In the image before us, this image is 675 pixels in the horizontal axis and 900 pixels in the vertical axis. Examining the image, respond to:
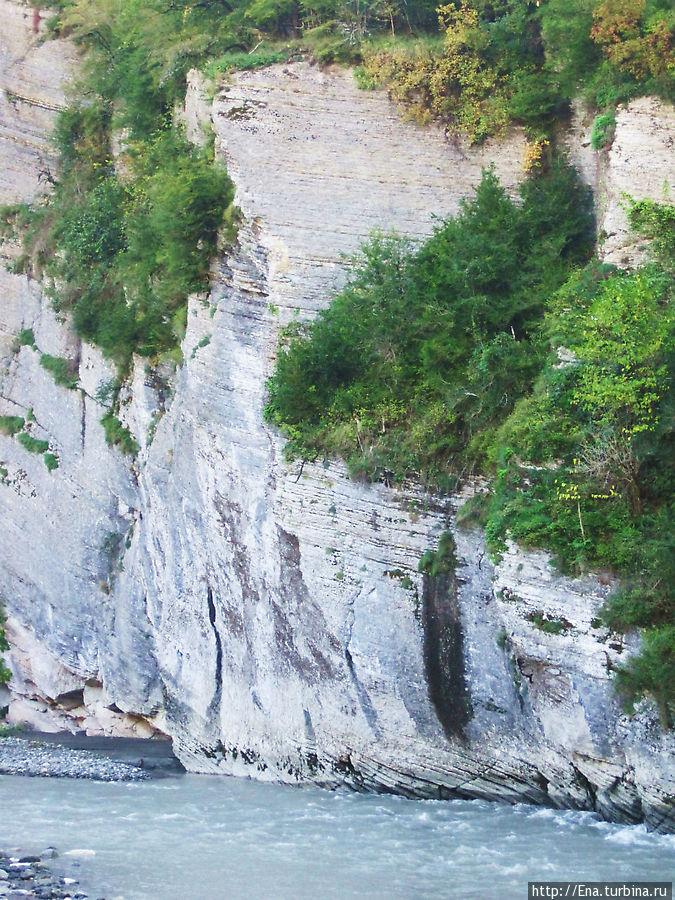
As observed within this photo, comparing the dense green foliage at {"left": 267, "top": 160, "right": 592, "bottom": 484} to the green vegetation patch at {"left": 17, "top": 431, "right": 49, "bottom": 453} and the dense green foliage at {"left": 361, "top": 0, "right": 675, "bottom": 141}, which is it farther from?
the green vegetation patch at {"left": 17, "top": 431, "right": 49, "bottom": 453}

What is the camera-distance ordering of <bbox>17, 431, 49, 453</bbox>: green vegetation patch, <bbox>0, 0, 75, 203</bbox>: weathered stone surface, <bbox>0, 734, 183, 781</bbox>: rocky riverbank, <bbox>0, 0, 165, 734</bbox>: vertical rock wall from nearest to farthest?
1. <bbox>0, 734, 183, 781</bbox>: rocky riverbank
2. <bbox>0, 0, 165, 734</bbox>: vertical rock wall
3. <bbox>17, 431, 49, 453</bbox>: green vegetation patch
4. <bbox>0, 0, 75, 203</bbox>: weathered stone surface

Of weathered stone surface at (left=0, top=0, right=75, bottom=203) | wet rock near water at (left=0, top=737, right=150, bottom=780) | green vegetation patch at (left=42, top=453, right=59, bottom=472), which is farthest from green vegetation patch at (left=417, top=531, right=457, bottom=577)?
weathered stone surface at (left=0, top=0, right=75, bottom=203)

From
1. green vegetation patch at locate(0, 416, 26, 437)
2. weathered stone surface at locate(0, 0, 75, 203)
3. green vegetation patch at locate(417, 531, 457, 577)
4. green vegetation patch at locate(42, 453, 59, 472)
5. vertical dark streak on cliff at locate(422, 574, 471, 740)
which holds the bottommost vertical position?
vertical dark streak on cliff at locate(422, 574, 471, 740)

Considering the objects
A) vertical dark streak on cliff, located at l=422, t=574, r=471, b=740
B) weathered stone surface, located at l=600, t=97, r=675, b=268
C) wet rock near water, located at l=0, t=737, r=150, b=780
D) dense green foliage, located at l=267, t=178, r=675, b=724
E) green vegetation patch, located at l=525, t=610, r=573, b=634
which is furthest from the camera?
wet rock near water, located at l=0, t=737, r=150, b=780

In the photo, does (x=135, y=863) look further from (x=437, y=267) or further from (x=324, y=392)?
(x=437, y=267)

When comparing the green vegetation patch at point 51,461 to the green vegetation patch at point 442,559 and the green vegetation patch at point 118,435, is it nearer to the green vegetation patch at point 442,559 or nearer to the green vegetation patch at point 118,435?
the green vegetation patch at point 118,435

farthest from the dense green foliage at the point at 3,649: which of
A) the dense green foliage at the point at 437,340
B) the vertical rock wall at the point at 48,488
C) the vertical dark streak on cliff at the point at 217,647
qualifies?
the dense green foliage at the point at 437,340

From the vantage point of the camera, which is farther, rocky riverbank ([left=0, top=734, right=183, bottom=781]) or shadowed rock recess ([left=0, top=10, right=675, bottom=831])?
rocky riverbank ([left=0, top=734, right=183, bottom=781])

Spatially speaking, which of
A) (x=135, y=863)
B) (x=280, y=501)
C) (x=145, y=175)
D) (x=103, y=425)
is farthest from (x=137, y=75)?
(x=135, y=863)
